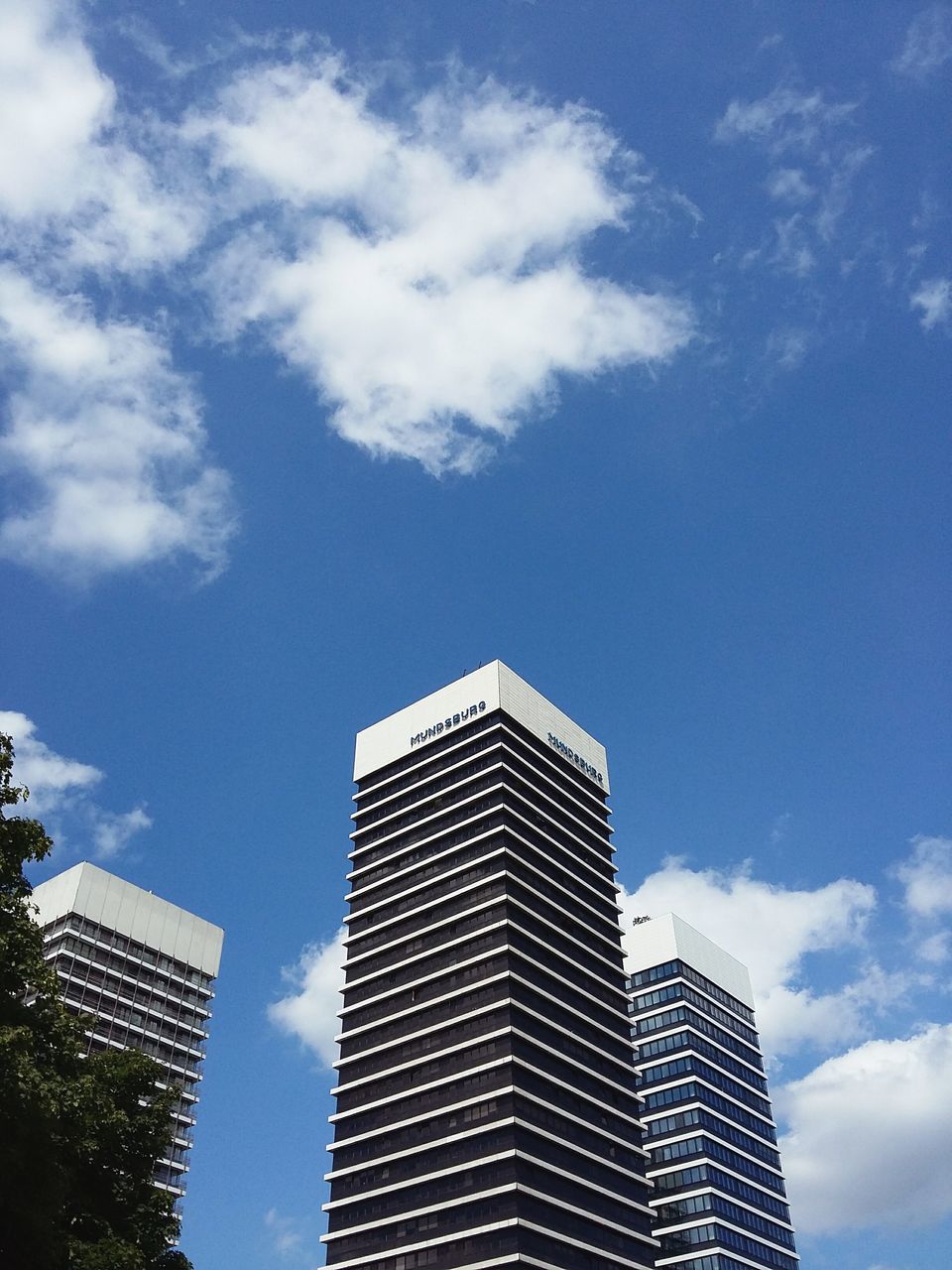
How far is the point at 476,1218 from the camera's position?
98.3 meters

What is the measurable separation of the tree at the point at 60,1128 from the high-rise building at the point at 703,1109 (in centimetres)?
11531

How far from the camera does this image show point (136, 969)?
140 metres

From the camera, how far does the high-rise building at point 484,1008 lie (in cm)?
10162

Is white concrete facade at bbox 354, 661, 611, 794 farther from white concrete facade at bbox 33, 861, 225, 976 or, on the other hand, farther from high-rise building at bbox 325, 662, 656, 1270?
white concrete facade at bbox 33, 861, 225, 976

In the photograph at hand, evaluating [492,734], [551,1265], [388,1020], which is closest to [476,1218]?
[551,1265]

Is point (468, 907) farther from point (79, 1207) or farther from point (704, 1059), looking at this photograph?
point (79, 1207)

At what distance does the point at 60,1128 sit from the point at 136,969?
11116 centimetres

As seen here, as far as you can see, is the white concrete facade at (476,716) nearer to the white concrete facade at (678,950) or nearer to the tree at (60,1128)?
the white concrete facade at (678,950)

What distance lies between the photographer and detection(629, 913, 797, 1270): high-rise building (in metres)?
140

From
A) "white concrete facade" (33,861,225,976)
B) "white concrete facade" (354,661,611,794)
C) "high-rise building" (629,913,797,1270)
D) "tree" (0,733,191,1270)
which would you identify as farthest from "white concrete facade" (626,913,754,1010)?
"tree" (0,733,191,1270)

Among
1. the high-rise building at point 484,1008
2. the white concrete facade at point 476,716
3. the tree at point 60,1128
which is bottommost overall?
the tree at point 60,1128

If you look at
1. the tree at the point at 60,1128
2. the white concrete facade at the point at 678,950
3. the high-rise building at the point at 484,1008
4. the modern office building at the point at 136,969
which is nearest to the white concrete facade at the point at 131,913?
the modern office building at the point at 136,969

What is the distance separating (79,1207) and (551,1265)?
68526 mm

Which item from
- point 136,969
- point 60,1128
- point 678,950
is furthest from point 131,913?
point 60,1128
